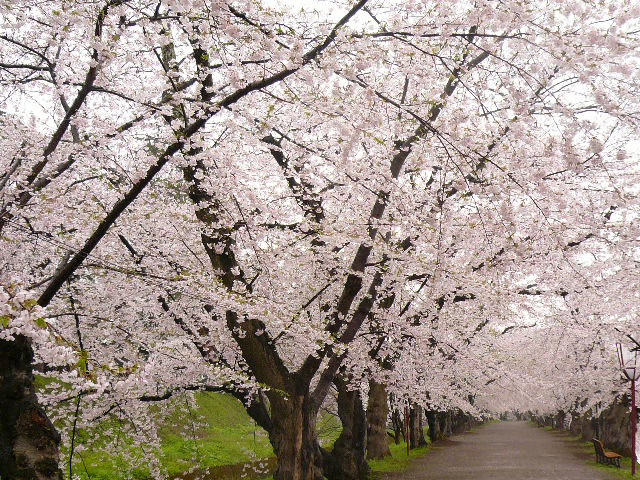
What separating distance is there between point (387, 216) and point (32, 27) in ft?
21.2

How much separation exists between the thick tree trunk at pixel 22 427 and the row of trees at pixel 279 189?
0.02 metres

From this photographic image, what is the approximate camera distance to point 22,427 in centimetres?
604

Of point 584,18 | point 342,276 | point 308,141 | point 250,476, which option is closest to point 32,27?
point 308,141

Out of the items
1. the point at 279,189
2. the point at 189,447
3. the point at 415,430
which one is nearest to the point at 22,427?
the point at 279,189

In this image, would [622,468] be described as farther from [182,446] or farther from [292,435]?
[182,446]

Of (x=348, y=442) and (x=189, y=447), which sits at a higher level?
(x=348, y=442)

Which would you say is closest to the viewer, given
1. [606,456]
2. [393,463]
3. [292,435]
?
[292,435]

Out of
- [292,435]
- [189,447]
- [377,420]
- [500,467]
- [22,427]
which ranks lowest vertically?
[500,467]

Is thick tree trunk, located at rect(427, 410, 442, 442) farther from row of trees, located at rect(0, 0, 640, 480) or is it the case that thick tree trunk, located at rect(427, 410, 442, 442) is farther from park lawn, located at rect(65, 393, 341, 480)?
row of trees, located at rect(0, 0, 640, 480)

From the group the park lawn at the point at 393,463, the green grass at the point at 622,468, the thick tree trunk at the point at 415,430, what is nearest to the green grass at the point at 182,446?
the park lawn at the point at 393,463

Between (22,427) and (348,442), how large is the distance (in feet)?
34.3

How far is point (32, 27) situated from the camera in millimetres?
7398

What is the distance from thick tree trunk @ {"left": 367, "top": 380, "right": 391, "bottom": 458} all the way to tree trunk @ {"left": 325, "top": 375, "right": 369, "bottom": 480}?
323 cm

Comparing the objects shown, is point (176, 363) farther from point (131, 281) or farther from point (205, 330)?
point (131, 281)
